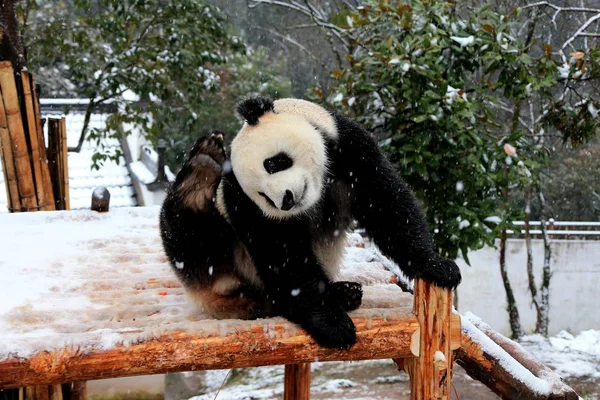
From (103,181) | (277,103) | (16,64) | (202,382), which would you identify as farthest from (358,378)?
(277,103)

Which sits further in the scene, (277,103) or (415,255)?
(277,103)

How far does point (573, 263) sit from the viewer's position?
9766mm

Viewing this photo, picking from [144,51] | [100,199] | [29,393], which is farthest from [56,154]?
[144,51]

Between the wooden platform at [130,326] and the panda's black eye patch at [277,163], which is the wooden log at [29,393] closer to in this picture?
the wooden platform at [130,326]

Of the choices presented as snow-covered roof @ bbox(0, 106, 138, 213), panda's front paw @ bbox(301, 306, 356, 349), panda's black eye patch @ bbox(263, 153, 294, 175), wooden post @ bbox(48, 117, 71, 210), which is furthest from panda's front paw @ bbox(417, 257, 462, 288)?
snow-covered roof @ bbox(0, 106, 138, 213)

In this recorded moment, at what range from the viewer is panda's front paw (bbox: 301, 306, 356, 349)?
1.93 m

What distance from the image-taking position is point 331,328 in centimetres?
194

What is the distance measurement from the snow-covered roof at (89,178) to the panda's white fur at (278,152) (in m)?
5.70

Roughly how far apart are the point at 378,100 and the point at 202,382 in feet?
15.9

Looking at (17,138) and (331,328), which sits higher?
(17,138)

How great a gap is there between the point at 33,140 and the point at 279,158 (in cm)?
289

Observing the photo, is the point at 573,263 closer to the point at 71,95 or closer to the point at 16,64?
the point at 16,64

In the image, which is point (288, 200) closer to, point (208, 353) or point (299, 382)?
point (208, 353)

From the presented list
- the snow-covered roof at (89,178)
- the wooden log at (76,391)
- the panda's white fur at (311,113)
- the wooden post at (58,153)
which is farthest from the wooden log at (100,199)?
the snow-covered roof at (89,178)
